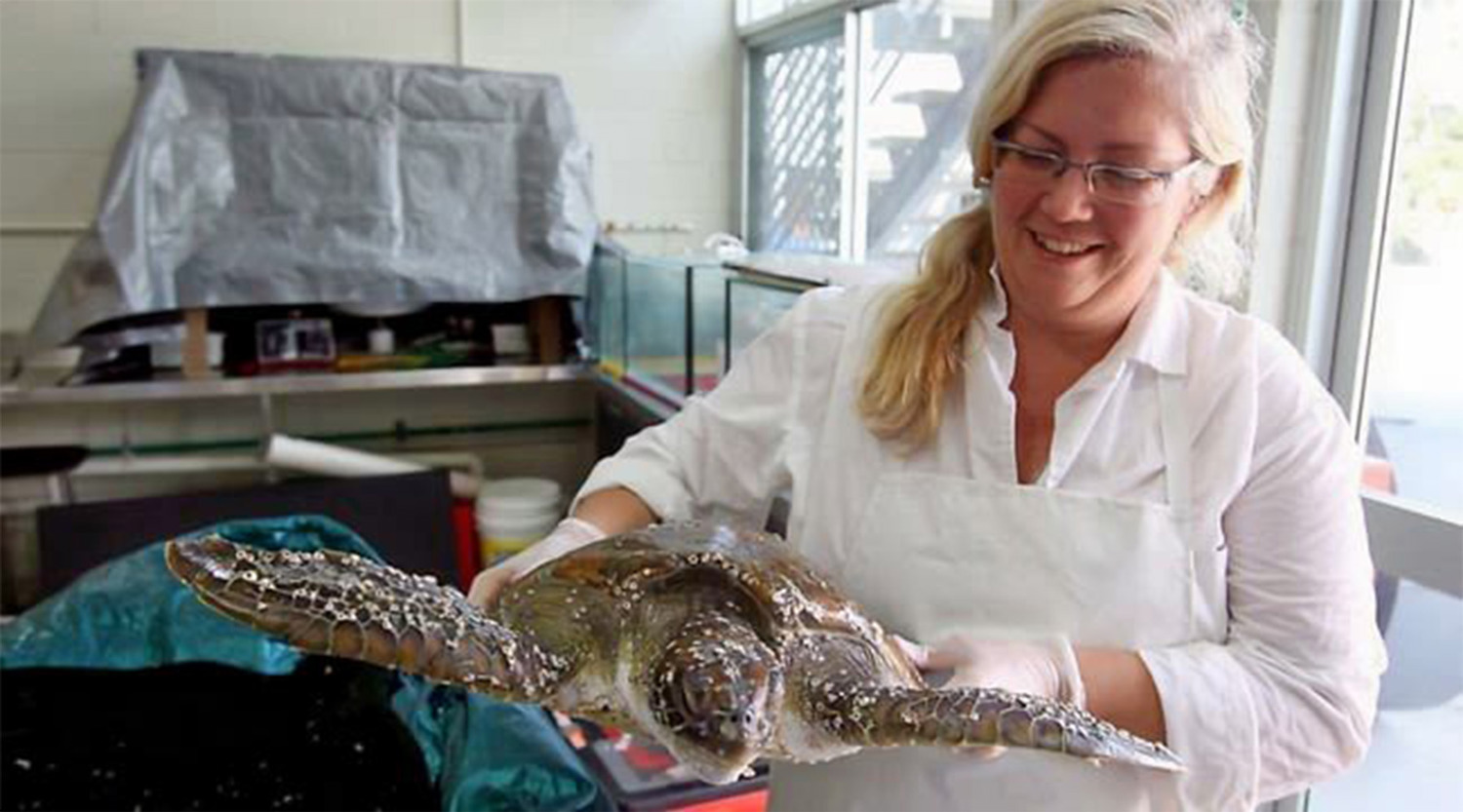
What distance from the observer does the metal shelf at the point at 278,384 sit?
8.00ft

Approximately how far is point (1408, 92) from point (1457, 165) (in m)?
0.11

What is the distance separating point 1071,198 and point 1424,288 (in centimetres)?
90

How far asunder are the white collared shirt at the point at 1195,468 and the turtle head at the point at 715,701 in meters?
0.26

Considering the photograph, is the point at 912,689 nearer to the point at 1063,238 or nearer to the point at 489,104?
the point at 1063,238

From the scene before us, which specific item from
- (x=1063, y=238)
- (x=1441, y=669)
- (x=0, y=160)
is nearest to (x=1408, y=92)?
(x=1441, y=669)

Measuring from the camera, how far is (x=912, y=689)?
0.67 metres

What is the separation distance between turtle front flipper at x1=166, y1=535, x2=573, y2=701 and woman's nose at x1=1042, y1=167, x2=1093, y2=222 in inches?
18.5

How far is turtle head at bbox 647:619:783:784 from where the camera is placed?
614 millimetres

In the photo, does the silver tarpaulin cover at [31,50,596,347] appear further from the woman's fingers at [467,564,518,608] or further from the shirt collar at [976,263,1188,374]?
the shirt collar at [976,263,1188,374]

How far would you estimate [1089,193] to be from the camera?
75cm

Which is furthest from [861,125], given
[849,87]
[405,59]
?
[405,59]

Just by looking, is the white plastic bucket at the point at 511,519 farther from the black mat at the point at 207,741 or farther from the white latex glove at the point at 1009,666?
the white latex glove at the point at 1009,666

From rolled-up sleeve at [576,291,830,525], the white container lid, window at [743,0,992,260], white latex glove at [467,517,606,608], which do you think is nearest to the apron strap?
rolled-up sleeve at [576,291,830,525]

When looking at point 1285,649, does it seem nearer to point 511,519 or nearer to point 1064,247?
point 1064,247
